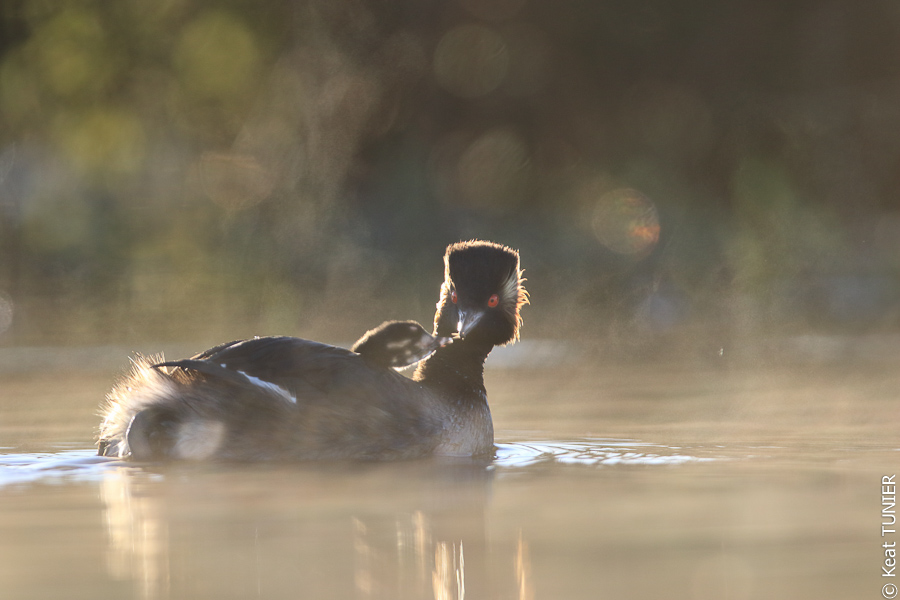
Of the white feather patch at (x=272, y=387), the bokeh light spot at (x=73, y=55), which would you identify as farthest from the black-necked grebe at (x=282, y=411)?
the bokeh light spot at (x=73, y=55)

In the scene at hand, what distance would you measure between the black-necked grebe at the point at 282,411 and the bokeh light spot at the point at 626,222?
928cm

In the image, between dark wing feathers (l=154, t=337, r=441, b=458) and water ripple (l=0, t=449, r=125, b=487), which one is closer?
water ripple (l=0, t=449, r=125, b=487)

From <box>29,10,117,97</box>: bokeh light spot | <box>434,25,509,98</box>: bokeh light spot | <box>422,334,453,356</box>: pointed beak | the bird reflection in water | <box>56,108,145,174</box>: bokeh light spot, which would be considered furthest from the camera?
<box>29,10,117,97</box>: bokeh light spot

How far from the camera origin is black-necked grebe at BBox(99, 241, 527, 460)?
5.04m

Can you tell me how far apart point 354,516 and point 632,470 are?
1.34 meters

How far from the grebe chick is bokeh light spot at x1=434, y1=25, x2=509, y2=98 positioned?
11002mm

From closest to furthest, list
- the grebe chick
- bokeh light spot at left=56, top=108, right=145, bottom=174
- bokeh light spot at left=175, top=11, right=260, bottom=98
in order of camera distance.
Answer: the grebe chick
bokeh light spot at left=56, top=108, right=145, bottom=174
bokeh light spot at left=175, top=11, right=260, bottom=98

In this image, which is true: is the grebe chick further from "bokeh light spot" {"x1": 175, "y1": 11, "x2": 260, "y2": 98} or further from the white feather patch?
"bokeh light spot" {"x1": 175, "y1": 11, "x2": 260, "y2": 98}

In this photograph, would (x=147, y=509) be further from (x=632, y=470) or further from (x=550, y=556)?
(x=632, y=470)

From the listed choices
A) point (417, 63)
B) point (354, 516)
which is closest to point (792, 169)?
point (417, 63)

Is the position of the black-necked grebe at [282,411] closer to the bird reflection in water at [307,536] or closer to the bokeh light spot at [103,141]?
the bird reflection in water at [307,536]

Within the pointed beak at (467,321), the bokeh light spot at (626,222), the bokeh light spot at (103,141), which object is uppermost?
the bokeh light spot at (103,141)

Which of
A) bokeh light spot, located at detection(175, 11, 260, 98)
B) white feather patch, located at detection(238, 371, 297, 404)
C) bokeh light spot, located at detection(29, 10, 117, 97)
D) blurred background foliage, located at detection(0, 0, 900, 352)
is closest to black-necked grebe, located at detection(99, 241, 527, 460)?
white feather patch, located at detection(238, 371, 297, 404)

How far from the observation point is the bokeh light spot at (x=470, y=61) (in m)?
16.3
